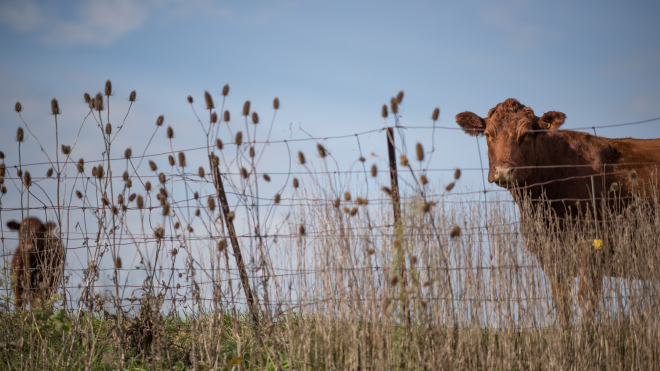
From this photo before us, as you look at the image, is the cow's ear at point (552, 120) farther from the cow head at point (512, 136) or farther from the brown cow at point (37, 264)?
the brown cow at point (37, 264)

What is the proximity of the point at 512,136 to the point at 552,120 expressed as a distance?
2.08 ft

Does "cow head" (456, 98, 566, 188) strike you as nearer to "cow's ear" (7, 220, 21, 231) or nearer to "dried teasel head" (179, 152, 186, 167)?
"dried teasel head" (179, 152, 186, 167)

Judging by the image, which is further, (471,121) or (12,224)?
(471,121)

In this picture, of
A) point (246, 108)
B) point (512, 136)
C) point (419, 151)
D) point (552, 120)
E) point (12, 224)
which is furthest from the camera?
point (552, 120)

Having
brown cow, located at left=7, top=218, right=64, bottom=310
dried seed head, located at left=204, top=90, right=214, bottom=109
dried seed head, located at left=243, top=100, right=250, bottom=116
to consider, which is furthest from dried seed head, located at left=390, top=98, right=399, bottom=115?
brown cow, located at left=7, top=218, right=64, bottom=310

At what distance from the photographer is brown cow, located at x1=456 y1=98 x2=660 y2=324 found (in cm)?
524

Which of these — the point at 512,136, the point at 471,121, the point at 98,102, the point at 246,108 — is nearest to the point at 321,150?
the point at 246,108

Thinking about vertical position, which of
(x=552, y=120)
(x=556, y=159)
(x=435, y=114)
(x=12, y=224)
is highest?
(x=552, y=120)

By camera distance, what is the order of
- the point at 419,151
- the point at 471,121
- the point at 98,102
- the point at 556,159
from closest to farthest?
the point at 419,151, the point at 98,102, the point at 556,159, the point at 471,121

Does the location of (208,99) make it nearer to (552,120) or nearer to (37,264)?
(37,264)

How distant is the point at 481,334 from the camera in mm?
3605

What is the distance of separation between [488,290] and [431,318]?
0.64 meters

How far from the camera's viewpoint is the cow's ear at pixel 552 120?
18.2 ft

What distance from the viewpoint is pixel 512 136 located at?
5.37 meters
